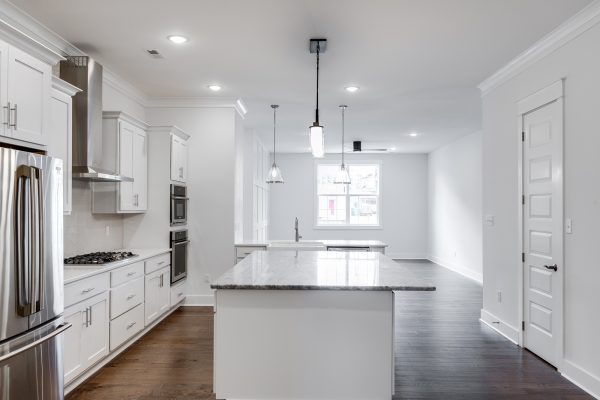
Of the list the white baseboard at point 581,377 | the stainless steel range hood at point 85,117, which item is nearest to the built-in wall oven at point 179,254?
the stainless steel range hood at point 85,117

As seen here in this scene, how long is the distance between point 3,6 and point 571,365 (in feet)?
15.9

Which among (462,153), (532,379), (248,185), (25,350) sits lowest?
(532,379)

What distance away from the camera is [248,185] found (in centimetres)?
680

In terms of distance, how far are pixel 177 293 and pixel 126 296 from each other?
137 cm

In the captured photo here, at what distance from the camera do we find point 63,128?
3141mm

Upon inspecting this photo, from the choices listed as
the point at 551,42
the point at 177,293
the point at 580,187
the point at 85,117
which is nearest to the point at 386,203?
the point at 177,293

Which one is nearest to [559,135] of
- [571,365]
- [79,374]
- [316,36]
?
[571,365]

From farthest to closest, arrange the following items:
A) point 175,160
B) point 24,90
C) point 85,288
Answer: point 175,160 < point 85,288 < point 24,90

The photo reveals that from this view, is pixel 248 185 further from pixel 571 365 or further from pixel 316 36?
pixel 571 365

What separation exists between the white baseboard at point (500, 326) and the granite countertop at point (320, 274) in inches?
63.8

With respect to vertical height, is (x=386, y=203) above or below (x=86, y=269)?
above

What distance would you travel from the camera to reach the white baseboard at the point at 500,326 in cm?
401

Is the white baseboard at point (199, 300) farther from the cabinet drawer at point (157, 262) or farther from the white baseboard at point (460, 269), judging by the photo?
the white baseboard at point (460, 269)

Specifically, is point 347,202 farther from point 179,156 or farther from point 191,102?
point 179,156
